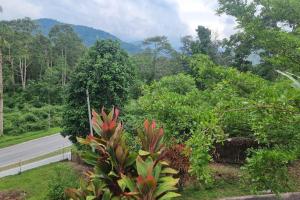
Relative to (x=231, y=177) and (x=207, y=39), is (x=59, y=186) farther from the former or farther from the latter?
(x=207, y=39)

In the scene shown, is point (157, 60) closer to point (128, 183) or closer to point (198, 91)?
point (198, 91)

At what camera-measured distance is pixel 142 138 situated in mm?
5227

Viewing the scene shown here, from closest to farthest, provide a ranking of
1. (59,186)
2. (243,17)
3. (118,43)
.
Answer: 1. (243,17)
2. (59,186)
3. (118,43)

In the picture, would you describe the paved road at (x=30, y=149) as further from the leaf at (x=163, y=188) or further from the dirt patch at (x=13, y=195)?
the leaf at (x=163, y=188)

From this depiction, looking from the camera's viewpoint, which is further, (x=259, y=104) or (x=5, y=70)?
(x=5, y=70)

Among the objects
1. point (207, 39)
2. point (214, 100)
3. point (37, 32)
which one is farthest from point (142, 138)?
point (37, 32)

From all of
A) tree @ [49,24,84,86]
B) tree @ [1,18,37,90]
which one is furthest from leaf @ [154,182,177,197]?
tree @ [49,24,84,86]

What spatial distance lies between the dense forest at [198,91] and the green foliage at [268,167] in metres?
0.01

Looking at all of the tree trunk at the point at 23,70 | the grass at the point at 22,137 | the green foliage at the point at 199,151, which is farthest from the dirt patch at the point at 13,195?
the tree trunk at the point at 23,70

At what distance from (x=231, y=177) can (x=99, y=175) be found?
6799mm

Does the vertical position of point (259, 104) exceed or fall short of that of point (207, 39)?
it falls short

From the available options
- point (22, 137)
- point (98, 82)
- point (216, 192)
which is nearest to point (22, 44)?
point (22, 137)

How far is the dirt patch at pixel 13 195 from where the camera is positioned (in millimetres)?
13487

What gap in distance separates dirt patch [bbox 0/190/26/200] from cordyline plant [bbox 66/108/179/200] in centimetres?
952
